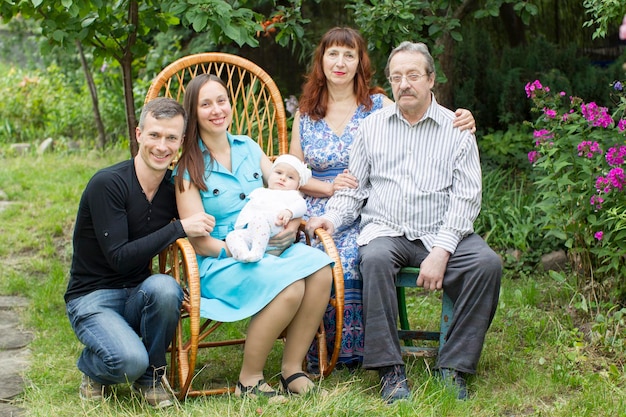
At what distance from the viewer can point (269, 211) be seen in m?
3.05

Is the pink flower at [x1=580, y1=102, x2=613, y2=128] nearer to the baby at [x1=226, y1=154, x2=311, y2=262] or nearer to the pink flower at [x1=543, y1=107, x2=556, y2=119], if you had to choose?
the pink flower at [x1=543, y1=107, x2=556, y2=119]

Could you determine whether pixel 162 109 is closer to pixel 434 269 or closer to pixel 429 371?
pixel 434 269

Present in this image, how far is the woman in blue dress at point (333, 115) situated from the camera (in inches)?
136

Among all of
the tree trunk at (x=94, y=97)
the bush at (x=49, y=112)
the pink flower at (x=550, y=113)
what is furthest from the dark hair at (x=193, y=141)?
the bush at (x=49, y=112)

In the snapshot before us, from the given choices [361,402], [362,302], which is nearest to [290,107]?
[362,302]

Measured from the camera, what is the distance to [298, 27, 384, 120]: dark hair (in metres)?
3.53

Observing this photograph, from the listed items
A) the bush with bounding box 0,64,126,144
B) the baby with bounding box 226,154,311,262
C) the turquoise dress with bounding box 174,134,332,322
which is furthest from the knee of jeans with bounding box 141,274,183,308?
the bush with bounding box 0,64,126,144

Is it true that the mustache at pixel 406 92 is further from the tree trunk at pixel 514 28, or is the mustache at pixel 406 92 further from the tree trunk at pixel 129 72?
the tree trunk at pixel 514 28

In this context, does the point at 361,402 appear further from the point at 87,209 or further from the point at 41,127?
the point at 41,127

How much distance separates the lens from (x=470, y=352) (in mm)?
3053

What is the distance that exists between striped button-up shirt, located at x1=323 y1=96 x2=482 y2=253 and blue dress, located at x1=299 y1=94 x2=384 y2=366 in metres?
0.08

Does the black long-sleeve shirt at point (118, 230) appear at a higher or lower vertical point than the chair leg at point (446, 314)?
higher

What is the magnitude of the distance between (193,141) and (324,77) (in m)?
0.76

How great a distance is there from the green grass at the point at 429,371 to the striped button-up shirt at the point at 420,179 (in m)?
0.54
